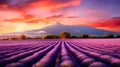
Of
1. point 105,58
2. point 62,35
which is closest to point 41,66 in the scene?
point 105,58

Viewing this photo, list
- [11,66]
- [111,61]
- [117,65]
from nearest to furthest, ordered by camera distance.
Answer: [11,66], [117,65], [111,61]

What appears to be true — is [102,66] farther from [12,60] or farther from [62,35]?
[62,35]

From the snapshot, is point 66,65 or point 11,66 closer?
point 11,66

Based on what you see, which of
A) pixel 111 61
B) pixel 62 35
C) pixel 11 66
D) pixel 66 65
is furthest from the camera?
pixel 62 35

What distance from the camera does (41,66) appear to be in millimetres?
10219

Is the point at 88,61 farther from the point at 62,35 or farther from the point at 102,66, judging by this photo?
the point at 62,35

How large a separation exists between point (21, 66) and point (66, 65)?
1.76 metres

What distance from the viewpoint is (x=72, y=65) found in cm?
1039

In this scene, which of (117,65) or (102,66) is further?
(117,65)

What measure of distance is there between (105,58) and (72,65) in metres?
3.16

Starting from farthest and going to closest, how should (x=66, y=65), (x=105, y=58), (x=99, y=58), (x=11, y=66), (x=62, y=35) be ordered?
(x=62, y=35) < (x=99, y=58) < (x=105, y=58) < (x=66, y=65) < (x=11, y=66)

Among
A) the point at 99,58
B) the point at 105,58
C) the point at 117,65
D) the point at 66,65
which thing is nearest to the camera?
the point at 66,65

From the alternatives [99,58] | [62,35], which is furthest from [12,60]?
[62,35]

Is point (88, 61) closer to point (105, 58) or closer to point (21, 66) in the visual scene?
point (105, 58)
